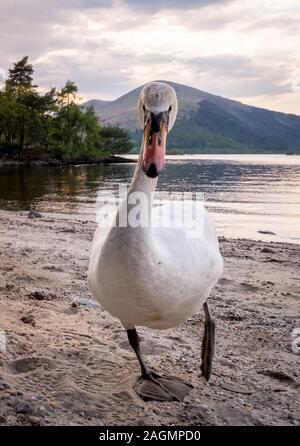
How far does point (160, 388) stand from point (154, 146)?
87.9 inches

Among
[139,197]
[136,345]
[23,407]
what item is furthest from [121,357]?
[139,197]

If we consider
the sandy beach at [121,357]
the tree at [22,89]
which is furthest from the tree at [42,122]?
the sandy beach at [121,357]

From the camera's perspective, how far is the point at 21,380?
3.98 metres

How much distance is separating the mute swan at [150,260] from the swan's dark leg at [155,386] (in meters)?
0.42

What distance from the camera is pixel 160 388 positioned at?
4070mm

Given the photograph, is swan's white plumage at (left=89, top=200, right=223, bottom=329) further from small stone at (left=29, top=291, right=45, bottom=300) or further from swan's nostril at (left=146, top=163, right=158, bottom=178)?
small stone at (left=29, top=291, right=45, bottom=300)

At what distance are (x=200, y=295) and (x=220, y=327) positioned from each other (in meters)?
2.26

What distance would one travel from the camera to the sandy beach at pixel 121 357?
12.1ft

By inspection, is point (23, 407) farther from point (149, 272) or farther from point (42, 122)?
point (42, 122)

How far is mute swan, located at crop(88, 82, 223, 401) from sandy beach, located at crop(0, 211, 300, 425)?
0.75 metres

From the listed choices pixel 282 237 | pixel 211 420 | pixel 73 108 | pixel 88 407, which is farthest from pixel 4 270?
pixel 73 108

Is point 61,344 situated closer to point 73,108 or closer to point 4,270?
point 4,270

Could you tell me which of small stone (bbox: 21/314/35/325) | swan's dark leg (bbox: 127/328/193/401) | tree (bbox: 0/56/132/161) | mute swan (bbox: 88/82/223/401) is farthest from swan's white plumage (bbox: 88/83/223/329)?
tree (bbox: 0/56/132/161)

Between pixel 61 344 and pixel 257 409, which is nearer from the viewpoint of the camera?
pixel 257 409
